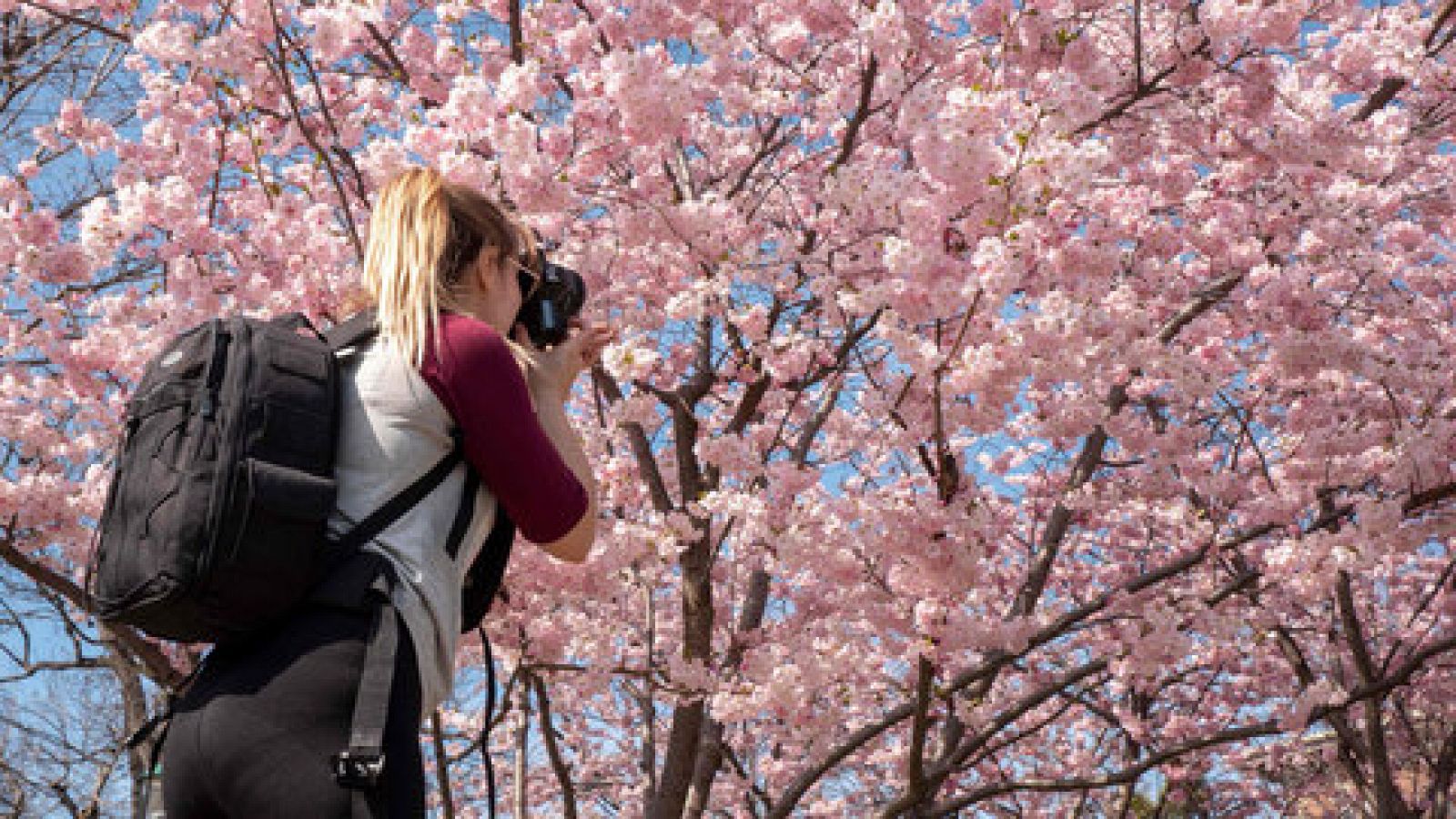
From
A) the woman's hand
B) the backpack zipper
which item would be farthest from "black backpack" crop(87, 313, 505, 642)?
the woman's hand

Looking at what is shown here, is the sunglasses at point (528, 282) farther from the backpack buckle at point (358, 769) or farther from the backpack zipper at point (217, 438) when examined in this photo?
the backpack buckle at point (358, 769)

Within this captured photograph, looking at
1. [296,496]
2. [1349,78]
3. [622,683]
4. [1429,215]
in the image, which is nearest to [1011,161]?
[296,496]

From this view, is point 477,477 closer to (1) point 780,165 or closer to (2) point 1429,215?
(1) point 780,165

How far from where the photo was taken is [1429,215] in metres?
7.62

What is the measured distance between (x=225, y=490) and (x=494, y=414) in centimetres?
34

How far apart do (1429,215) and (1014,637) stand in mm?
4242

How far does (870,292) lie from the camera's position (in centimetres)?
404

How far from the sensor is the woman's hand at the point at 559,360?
2.10 metres

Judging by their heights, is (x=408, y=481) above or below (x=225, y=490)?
above

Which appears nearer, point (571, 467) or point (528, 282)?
point (571, 467)

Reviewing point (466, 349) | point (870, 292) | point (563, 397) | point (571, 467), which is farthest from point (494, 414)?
point (870, 292)

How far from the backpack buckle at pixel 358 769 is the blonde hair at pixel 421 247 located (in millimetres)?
520

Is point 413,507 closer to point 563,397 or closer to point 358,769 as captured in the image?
point 358,769

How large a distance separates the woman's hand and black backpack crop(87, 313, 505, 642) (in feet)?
1.19
